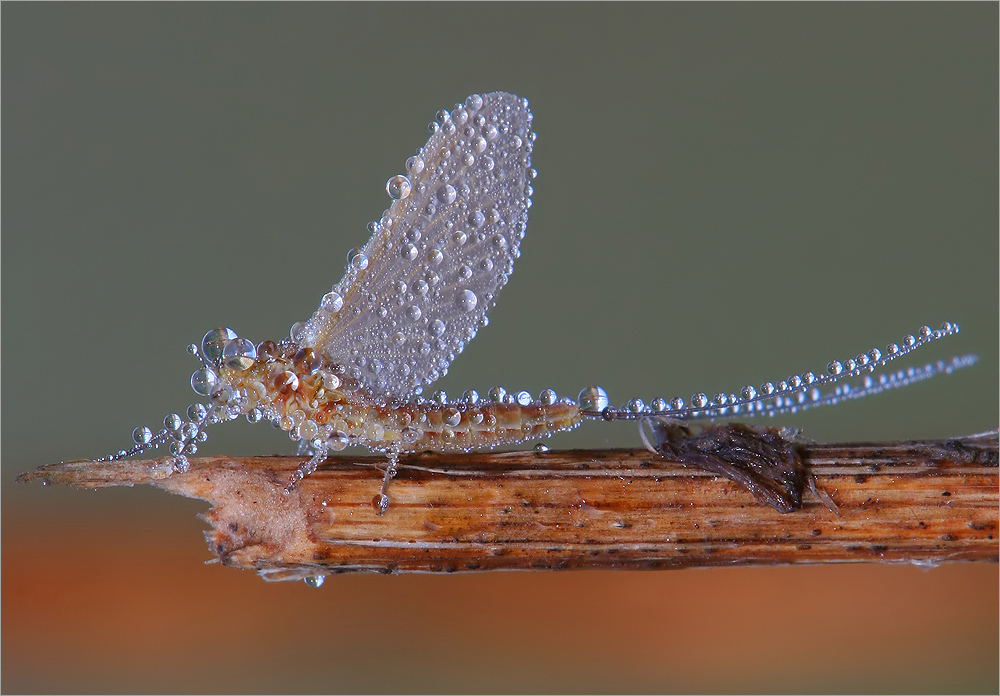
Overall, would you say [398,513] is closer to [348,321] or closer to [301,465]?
[301,465]

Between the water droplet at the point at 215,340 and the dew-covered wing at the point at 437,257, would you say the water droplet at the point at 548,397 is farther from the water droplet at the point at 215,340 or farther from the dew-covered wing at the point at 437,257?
the water droplet at the point at 215,340

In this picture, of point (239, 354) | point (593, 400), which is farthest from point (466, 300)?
point (239, 354)

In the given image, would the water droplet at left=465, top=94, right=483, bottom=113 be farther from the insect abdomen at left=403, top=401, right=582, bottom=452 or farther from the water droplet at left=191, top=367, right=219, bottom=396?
the water droplet at left=191, top=367, right=219, bottom=396

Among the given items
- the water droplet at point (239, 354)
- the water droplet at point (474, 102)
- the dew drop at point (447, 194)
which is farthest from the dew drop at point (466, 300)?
the water droplet at point (239, 354)

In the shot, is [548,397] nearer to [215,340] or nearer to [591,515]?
[591,515]

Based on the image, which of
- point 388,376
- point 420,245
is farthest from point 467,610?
point 420,245

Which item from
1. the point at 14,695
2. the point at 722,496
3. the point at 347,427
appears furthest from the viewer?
the point at 14,695

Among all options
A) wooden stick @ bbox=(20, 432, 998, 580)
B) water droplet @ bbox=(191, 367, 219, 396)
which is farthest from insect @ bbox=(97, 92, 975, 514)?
wooden stick @ bbox=(20, 432, 998, 580)
